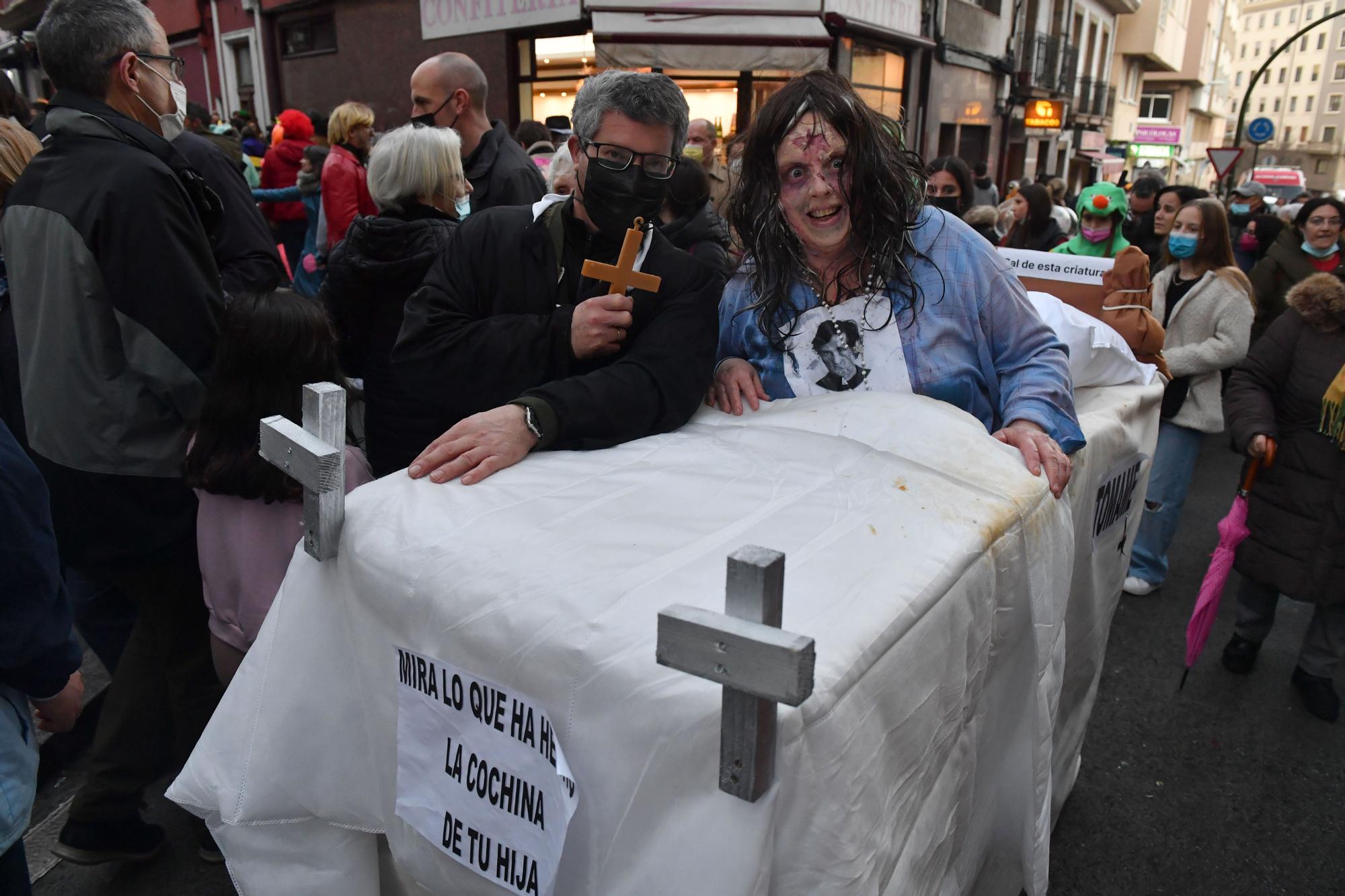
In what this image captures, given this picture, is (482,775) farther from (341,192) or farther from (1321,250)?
(1321,250)

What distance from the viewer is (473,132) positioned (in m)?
3.92

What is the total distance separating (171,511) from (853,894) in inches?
76.4

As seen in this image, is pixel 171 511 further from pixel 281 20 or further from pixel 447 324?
pixel 281 20

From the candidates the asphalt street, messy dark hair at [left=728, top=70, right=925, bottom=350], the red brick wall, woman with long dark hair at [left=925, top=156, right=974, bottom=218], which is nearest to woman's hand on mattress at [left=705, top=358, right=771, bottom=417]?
messy dark hair at [left=728, top=70, right=925, bottom=350]

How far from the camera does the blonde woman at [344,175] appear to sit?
4.84 metres

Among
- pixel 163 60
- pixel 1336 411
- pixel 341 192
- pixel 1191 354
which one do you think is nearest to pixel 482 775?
pixel 163 60

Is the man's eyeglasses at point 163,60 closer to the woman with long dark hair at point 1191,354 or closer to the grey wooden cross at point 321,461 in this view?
the grey wooden cross at point 321,461

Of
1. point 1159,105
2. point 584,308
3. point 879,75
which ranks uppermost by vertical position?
point 1159,105

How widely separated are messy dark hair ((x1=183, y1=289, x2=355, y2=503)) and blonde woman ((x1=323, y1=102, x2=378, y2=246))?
2.87 metres

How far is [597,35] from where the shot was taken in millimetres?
10891

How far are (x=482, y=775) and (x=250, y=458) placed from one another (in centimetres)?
112

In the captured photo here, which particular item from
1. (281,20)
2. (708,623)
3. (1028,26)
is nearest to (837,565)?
(708,623)

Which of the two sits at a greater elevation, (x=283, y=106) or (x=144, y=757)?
(x=283, y=106)

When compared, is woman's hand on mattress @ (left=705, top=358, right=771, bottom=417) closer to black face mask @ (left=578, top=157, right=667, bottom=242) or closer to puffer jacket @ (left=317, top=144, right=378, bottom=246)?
black face mask @ (left=578, top=157, right=667, bottom=242)
